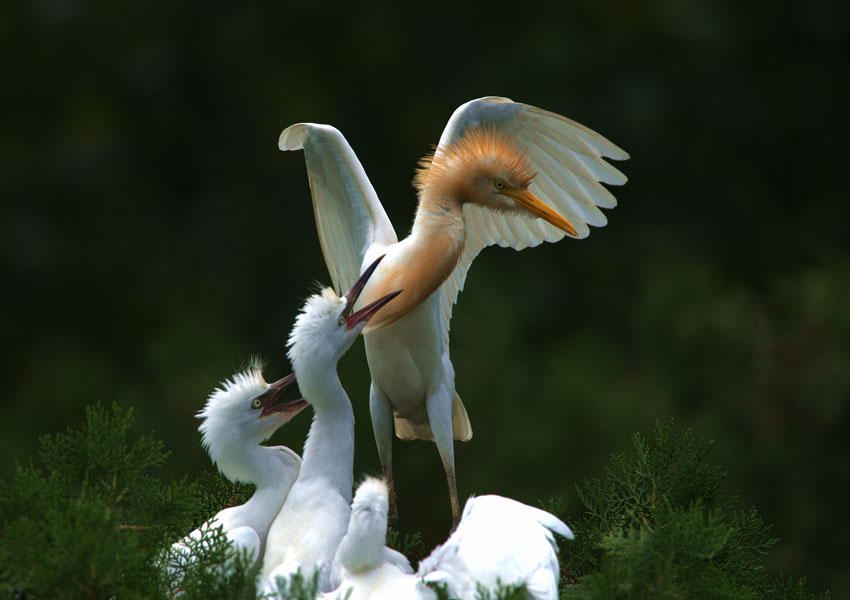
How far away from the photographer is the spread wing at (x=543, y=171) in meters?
3.39

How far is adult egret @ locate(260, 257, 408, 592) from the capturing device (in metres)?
2.74

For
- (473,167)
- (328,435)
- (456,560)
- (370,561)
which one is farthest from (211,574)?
(473,167)

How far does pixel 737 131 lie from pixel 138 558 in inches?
355

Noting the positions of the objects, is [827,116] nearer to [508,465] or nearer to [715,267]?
[715,267]

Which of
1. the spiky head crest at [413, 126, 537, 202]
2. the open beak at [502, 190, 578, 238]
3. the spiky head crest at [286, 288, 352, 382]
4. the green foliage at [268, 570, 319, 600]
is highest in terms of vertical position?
the spiky head crest at [413, 126, 537, 202]

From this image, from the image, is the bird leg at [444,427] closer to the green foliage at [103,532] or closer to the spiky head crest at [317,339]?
the spiky head crest at [317,339]

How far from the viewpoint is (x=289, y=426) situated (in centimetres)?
627

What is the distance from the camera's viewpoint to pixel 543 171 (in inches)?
140

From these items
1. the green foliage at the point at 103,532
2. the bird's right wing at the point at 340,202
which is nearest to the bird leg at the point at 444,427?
the bird's right wing at the point at 340,202

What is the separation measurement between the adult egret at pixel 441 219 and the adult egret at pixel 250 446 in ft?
1.24

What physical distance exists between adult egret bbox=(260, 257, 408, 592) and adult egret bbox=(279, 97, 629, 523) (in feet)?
0.67

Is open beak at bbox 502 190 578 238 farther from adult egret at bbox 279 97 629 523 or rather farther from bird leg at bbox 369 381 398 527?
bird leg at bbox 369 381 398 527

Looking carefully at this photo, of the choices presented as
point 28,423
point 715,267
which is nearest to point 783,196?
point 715,267

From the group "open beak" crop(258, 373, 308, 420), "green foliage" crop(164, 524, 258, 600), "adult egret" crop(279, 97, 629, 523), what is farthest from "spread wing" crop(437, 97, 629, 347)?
"green foliage" crop(164, 524, 258, 600)
